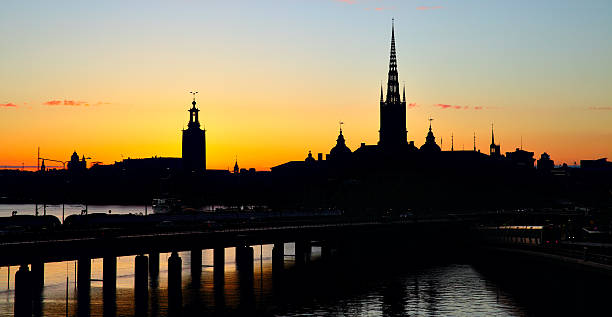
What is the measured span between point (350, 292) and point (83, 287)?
108ft

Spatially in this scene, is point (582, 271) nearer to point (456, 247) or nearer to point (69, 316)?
point (69, 316)

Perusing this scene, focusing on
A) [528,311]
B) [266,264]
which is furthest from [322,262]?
[528,311]

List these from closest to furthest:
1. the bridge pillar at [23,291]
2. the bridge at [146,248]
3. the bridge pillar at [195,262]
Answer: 1. the bridge pillar at [23,291]
2. the bridge at [146,248]
3. the bridge pillar at [195,262]

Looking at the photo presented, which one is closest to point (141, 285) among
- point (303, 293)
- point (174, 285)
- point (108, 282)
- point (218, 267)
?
point (108, 282)

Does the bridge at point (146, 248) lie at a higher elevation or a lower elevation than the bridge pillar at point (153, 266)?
higher

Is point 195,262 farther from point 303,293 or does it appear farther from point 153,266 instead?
point 303,293

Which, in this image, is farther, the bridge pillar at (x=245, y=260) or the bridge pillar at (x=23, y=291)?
the bridge pillar at (x=245, y=260)

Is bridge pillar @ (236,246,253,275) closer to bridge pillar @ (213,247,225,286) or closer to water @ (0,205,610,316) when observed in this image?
water @ (0,205,610,316)

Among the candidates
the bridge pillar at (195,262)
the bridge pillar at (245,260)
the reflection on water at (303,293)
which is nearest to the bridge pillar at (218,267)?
the reflection on water at (303,293)

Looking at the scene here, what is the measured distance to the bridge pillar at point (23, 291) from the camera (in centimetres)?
7600

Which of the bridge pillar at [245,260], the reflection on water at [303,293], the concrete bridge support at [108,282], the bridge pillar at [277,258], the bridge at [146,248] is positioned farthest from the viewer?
the bridge pillar at [277,258]

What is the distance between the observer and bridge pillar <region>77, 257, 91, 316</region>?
81750 mm

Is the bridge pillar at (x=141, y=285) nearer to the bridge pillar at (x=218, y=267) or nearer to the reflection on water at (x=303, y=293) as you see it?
the reflection on water at (x=303, y=293)

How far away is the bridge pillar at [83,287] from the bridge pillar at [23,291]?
4938mm
